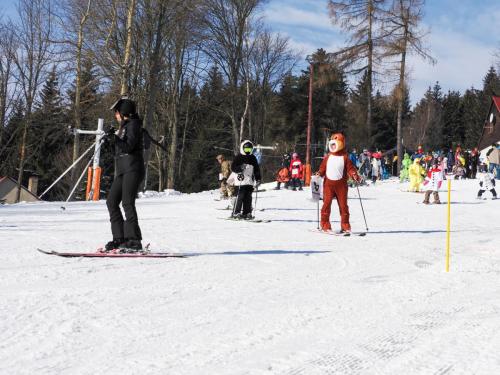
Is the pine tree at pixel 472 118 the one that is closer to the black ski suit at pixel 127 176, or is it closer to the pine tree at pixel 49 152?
the pine tree at pixel 49 152

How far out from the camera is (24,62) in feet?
82.6

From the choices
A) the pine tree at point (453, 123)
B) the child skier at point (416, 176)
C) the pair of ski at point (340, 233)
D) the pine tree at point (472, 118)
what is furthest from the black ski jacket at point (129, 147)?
the pine tree at point (453, 123)

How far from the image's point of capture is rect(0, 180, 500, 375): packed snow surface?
3.21m

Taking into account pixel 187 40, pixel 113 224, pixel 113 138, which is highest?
pixel 187 40

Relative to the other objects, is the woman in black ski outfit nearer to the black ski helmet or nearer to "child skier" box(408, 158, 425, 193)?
the black ski helmet

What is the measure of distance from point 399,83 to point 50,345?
29.0 meters

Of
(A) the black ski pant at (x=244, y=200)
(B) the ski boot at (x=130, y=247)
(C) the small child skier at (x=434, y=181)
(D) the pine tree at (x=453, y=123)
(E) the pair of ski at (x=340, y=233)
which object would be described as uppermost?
(D) the pine tree at (x=453, y=123)

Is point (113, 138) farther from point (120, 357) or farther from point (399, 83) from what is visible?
point (399, 83)

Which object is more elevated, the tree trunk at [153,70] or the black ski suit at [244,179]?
the tree trunk at [153,70]

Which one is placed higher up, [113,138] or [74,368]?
[113,138]

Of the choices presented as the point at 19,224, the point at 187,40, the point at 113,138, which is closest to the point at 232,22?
the point at 187,40

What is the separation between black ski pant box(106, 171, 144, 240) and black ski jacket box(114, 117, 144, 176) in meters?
0.08

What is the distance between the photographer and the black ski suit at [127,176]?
646cm

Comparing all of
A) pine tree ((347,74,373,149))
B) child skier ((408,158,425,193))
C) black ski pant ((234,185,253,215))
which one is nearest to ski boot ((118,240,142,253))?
black ski pant ((234,185,253,215))
